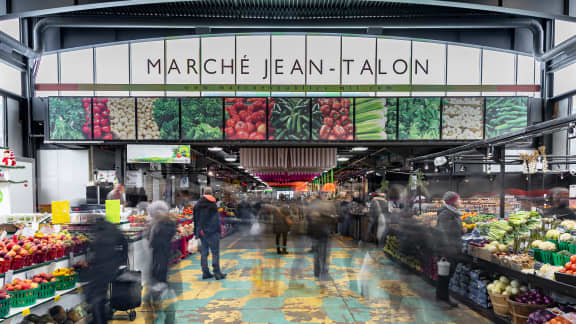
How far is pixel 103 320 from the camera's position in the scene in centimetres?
392

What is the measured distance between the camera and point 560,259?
4.37 meters

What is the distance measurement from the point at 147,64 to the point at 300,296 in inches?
379

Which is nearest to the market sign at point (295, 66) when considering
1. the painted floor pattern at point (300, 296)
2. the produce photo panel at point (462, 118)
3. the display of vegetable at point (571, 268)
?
the produce photo panel at point (462, 118)

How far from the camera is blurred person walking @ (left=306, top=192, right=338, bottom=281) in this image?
6.62 m

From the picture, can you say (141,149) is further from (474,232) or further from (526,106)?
(526,106)

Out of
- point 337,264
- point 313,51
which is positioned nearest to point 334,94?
point 313,51

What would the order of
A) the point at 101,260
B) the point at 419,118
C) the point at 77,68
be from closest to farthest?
the point at 101,260 → the point at 419,118 → the point at 77,68

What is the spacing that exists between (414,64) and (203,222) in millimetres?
9148

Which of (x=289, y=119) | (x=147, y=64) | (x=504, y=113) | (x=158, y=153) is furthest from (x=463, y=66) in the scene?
Answer: (x=147, y=64)

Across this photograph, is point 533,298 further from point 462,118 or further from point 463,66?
point 463,66

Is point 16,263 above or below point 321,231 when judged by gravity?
above

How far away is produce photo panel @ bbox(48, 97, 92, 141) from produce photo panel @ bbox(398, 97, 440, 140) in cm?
961

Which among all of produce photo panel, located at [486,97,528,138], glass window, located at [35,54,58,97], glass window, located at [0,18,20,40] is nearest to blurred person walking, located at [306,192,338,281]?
produce photo panel, located at [486,97,528,138]

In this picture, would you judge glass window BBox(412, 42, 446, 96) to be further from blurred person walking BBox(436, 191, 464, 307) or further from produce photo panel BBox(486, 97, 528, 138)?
blurred person walking BBox(436, 191, 464, 307)
